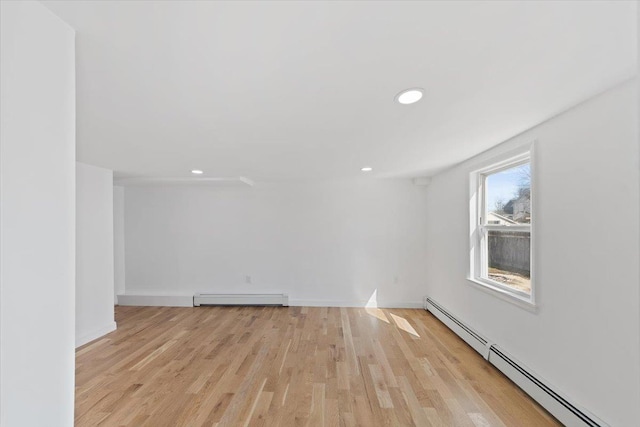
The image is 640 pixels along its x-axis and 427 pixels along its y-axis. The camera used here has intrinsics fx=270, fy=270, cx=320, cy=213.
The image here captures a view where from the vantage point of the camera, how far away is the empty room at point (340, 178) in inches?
38.6

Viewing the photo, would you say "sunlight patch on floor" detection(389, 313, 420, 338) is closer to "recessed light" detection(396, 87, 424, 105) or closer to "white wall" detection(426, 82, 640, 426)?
"white wall" detection(426, 82, 640, 426)

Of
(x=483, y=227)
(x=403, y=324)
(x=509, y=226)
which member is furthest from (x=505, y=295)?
(x=403, y=324)

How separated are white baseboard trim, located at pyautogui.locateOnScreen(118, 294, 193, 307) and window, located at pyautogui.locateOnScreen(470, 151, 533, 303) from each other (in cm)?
434

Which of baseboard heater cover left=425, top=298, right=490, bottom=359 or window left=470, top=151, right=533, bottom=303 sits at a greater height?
window left=470, top=151, right=533, bottom=303

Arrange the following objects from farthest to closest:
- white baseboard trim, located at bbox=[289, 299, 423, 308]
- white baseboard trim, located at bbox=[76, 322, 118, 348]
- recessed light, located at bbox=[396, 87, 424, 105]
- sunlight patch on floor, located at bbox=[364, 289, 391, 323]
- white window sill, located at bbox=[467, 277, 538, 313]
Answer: white baseboard trim, located at bbox=[289, 299, 423, 308]
sunlight patch on floor, located at bbox=[364, 289, 391, 323]
white baseboard trim, located at bbox=[76, 322, 118, 348]
white window sill, located at bbox=[467, 277, 538, 313]
recessed light, located at bbox=[396, 87, 424, 105]

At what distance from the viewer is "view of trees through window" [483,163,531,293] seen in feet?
7.93

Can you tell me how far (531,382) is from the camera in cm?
209

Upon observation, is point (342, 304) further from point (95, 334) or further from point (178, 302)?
point (95, 334)

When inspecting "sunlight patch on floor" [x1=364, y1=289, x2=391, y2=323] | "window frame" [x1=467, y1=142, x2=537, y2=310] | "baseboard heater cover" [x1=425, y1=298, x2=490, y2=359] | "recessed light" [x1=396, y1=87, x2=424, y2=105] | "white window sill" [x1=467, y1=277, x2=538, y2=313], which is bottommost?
"sunlight patch on floor" [x1=364, y1=289, x2=391, y2=323]

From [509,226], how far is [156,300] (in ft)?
17.0

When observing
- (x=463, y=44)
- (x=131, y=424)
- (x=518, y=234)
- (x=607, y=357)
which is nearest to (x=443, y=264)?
(x=518, y=234)

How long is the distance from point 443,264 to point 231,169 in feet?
10.6

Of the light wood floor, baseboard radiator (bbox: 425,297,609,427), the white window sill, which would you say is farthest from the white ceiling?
the light wood floor

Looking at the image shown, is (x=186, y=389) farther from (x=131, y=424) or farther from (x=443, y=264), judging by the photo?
(x=443, y=264)
